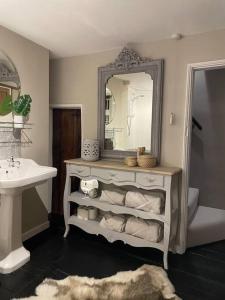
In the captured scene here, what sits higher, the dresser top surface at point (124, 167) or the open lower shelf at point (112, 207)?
the dresser top surface at point (124, 167)

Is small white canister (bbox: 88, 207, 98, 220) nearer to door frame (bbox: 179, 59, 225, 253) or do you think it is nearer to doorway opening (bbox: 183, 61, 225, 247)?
door frame (bbox: 179, 59, 225, 253)

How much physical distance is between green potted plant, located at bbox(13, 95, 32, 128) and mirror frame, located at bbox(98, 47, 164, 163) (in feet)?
3.02

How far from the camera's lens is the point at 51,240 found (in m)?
2.86

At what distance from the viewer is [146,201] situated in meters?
2.44

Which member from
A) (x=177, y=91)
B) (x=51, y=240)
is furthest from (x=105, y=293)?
(x=177, y=91)

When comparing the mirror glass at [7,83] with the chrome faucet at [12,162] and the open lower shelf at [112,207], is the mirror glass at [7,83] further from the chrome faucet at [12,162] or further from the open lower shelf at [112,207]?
the open lower shelf at [112,207]

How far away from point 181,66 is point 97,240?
232cm

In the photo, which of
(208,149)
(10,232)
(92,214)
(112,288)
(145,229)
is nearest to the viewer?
(112,288)

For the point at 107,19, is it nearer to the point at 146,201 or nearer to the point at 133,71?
the point at 133,71

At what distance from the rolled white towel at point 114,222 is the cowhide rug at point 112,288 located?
1.62ft

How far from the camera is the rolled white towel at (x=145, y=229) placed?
2387 mm

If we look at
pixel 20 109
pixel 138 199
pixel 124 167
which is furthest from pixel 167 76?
pixel 20 109

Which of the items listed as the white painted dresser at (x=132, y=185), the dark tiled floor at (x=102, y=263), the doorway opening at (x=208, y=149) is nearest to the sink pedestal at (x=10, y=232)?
the dark tiled floor at (x=102, y=263)

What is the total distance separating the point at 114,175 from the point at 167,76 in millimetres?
1285
